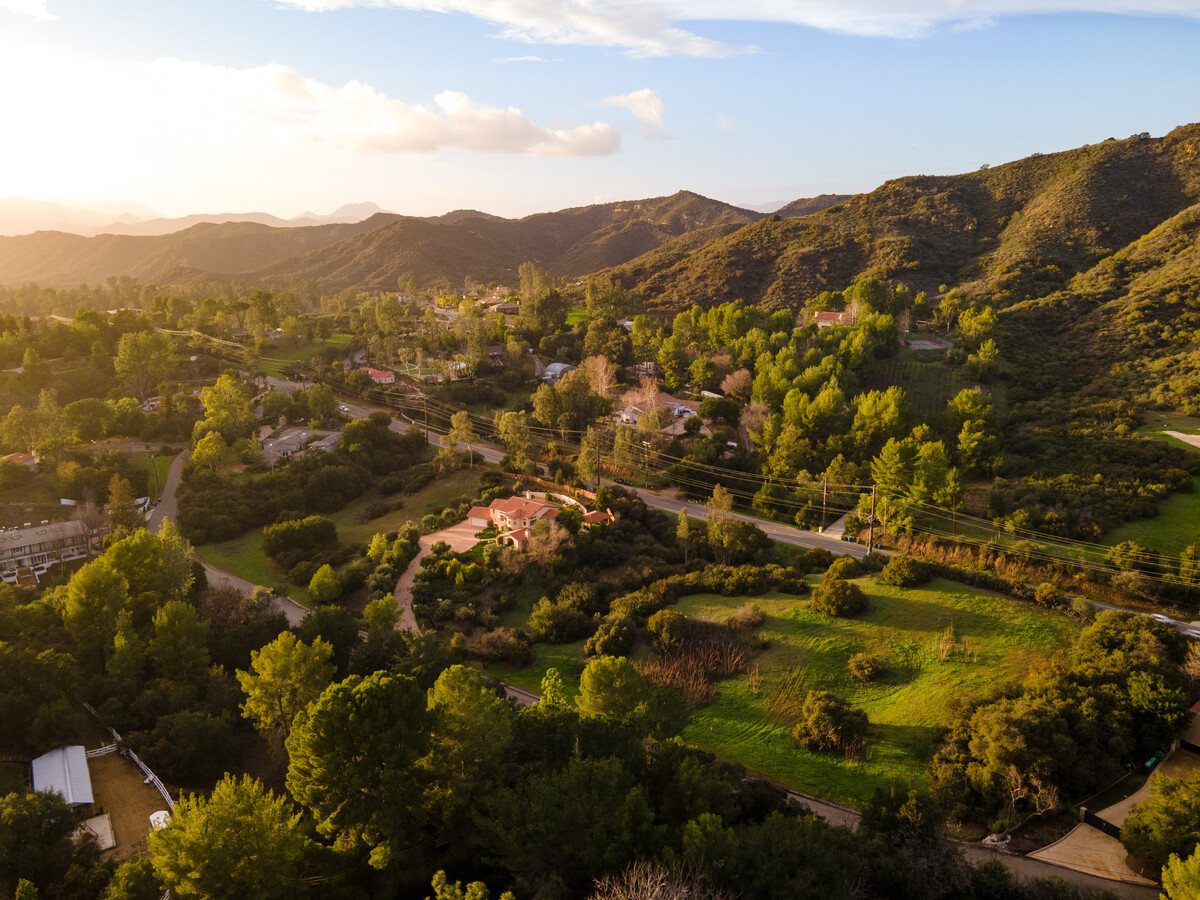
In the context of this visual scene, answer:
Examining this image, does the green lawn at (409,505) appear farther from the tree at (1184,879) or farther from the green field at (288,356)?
the tree at (1184,879)

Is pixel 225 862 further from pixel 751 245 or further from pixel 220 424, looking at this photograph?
pixel 751 245

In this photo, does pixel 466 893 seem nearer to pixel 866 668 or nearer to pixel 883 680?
pixel 866 668

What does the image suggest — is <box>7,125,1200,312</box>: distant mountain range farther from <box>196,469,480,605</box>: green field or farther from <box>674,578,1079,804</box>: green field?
<box>674,578,1079,804</box>: green field

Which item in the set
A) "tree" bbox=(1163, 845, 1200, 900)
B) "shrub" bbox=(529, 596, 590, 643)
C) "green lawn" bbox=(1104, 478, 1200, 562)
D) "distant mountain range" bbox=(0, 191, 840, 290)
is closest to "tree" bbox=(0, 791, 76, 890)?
"shrub" bbox=(529, 596, 590, 643)

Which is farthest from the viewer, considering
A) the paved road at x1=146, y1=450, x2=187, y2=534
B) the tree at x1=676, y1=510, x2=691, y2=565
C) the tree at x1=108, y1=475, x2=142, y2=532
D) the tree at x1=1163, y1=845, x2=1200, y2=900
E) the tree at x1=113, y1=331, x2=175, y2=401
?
the tree at x1=113, y1=331, x2=175, y2=401

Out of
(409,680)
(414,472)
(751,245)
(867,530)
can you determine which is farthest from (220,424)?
(751,245)

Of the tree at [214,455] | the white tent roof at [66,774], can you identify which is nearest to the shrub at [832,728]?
the white tent roof at [66,774]
